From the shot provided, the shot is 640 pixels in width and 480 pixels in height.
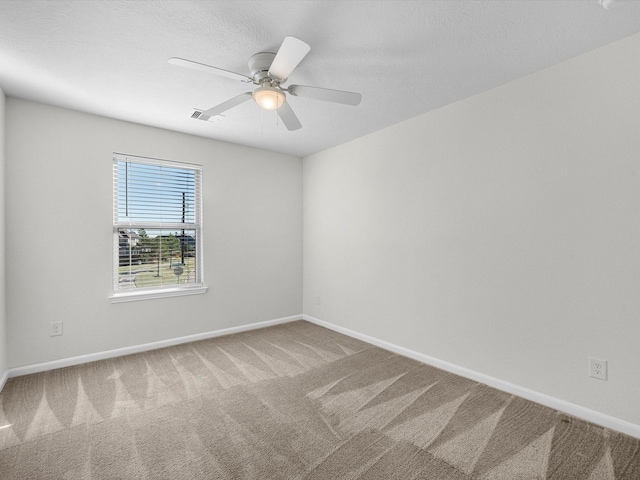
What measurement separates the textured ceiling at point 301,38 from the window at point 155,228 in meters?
0.79

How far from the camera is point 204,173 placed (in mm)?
3820

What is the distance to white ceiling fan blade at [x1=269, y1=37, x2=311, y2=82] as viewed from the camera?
1625 mm

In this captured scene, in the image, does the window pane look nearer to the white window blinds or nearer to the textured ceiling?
the white window blinds

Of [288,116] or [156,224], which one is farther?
[156,224]

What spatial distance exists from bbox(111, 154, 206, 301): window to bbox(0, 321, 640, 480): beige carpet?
2.86 ft

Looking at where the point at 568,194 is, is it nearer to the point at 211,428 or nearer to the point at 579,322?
the point at 579,322

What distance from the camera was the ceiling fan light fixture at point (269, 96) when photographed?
6.64 ft

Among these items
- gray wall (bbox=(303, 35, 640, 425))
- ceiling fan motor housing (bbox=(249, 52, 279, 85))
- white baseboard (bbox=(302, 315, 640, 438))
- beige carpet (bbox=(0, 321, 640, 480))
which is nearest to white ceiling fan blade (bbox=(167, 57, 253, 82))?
ceiling fan motor housing (bbox=(249, 52, 279, 85))

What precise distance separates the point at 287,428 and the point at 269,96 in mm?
2143

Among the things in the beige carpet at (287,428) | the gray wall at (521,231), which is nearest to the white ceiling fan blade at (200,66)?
the gray wall at (521,231)

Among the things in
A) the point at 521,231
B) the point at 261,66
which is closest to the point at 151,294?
the point at 261,66

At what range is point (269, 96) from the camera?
6.70 ft

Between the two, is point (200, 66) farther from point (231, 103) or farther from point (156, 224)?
point (156, 224)

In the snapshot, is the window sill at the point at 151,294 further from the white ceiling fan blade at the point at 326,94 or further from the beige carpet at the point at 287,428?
the white ceiling fan blade at the point at 326,94
